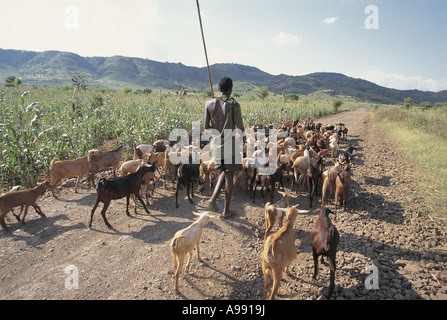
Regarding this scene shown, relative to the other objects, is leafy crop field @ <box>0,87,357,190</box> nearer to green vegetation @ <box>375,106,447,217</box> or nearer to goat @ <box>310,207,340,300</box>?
goat @ <box>310,207,340,300</box>

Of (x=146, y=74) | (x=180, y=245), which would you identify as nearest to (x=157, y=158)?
(x=180, y=245)

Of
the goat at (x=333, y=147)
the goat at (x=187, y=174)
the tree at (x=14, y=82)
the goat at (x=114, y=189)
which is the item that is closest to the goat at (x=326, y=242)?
the goat at (x=187, y=174)

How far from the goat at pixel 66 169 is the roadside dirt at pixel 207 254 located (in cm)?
50

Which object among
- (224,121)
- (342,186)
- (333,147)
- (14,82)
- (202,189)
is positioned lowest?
(202,189)

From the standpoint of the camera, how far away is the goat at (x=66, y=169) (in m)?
5.86

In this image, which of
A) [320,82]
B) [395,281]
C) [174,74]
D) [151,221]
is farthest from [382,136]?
[174,74]

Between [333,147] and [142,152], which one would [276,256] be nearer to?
[142,152]

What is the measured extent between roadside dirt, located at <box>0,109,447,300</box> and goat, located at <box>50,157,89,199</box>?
503mm

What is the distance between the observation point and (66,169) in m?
5.99

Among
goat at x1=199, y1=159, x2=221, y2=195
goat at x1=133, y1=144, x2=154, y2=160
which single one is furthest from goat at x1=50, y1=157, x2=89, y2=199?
goat at x1=199, y1=159, x2=221, y2=195

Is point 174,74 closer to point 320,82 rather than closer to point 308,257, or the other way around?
point 320,82

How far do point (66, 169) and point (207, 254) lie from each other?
432 centimetres

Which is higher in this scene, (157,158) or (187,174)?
(157,158)
